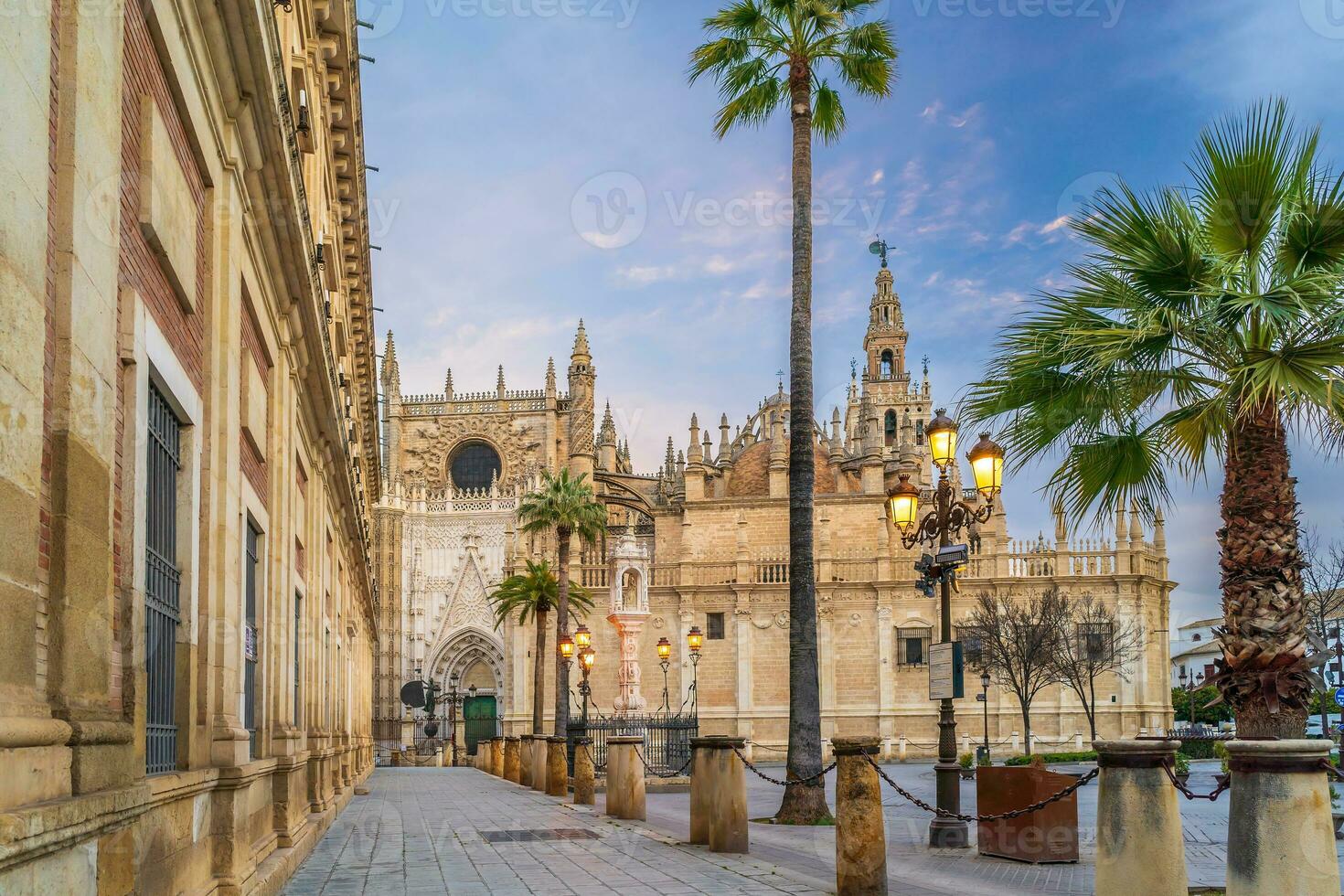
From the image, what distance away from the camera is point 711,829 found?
12992 mm

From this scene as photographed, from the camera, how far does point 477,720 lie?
232 ft

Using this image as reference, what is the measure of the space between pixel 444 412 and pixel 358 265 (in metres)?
51.3

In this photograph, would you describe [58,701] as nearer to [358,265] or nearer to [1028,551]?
[358,265]

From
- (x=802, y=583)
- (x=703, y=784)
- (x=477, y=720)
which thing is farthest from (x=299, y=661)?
(x=477, y=720)

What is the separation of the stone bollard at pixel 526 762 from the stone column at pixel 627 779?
11.2 metres

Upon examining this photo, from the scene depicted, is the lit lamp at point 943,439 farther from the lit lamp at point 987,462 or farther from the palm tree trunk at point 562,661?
the palm tree trunk at point 562,661

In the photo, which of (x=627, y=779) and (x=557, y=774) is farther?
(x=557, y=774)

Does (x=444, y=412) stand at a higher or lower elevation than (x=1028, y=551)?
higher

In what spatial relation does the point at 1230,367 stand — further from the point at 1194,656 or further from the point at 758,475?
the point at 1194,656

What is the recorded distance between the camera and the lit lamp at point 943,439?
15.3 meters

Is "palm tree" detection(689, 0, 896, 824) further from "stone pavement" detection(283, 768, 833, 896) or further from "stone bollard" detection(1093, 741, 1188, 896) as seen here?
"stone bollard" detection(1093, 741, 1188, 896)

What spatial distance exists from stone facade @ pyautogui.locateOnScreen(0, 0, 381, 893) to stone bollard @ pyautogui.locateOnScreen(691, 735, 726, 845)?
3.99 metres

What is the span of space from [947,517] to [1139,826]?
915 cm

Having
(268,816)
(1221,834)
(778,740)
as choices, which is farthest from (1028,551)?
(268,816)
